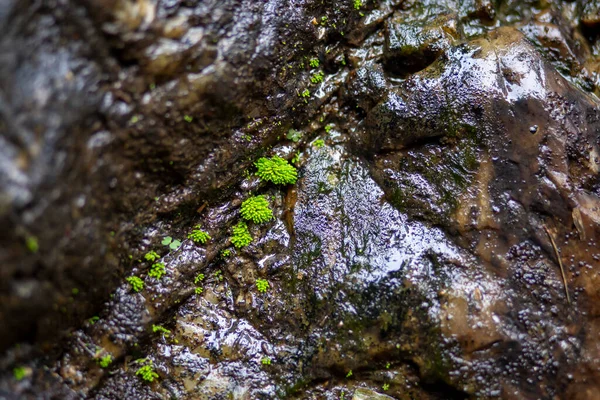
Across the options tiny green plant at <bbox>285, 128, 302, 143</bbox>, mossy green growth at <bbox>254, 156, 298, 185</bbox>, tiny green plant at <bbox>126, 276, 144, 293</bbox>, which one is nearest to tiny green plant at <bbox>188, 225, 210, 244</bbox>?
tiny green plant at <bbox>126, 276, 144, 293</bbox>

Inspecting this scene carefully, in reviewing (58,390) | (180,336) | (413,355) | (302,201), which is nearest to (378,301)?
(413,355)

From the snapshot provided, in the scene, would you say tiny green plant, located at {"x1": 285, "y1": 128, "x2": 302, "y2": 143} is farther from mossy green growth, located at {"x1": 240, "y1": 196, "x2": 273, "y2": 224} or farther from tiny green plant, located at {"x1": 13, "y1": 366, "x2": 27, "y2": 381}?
tiny green plant, located at {"x1": 13, "y1": 366, "x2": 27, "y2": 381}

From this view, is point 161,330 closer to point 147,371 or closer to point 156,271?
point 147,371

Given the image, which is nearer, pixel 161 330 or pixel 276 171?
pixel 161 330

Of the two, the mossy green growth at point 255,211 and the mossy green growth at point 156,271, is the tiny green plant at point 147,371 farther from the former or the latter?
the mossy green growth at point 255,211

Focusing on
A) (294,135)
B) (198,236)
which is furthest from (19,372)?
(294,135)

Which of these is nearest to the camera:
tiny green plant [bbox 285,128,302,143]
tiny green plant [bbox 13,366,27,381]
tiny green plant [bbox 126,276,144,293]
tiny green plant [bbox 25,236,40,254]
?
tiny green plant [bbox 25,236,40,254]
